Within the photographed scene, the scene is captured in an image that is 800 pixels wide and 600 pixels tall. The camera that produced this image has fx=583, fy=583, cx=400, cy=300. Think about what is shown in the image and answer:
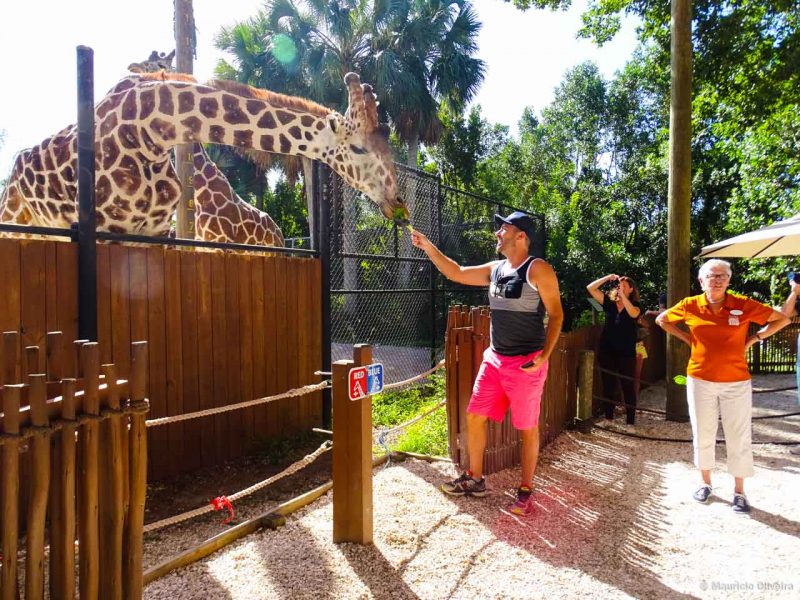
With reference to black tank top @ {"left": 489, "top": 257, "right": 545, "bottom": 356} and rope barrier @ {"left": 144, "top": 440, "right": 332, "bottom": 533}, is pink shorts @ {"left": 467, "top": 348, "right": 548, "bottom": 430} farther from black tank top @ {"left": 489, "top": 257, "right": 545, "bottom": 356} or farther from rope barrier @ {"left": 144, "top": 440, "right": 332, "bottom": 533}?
rope barrier @ {"left": 144, "top": 440, "right": 332, "bottom": 533}

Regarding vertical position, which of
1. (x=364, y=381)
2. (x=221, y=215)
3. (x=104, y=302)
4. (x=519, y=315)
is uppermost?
(x=221, y=215)

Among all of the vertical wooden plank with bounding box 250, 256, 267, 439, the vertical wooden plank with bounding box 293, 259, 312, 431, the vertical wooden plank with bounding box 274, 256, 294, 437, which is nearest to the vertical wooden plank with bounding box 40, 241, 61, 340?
the vertical wooden plank with bounding box 250, 256, 267, 439

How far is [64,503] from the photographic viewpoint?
203 cm

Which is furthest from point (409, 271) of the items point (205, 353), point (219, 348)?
point (205, 353)

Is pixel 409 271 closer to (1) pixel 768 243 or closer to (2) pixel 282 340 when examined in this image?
(2) pixel 282 340

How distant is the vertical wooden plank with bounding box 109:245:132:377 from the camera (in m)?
4.15

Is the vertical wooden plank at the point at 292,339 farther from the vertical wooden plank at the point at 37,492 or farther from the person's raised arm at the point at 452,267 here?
the vertical wooden plank at the point at 37,492

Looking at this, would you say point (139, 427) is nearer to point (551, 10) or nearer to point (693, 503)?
point (693, 503)

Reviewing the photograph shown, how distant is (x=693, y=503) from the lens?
415 cm

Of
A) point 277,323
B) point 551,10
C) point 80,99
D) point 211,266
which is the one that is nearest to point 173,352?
point 211,266

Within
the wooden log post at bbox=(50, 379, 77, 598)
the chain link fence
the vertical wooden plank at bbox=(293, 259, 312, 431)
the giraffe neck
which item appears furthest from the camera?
the chain link fence

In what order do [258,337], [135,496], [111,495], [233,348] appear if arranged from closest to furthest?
[111,495]
[135,496]
[233,348]
[258,337]

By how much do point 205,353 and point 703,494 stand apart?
3958 millimetres

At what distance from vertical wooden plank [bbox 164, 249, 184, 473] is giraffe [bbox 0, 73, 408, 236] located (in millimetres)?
855
